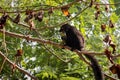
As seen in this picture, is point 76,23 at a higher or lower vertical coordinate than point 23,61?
higher

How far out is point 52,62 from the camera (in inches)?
227

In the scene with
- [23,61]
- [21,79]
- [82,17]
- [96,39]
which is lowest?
[21,79]

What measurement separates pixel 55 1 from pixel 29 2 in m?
0.46

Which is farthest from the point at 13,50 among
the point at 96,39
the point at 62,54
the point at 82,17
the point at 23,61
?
the point at 82,17

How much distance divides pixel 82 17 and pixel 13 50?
2288mm

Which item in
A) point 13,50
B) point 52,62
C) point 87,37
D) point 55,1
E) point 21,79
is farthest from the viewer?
point 21,79

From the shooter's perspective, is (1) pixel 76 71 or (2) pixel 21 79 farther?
(2) pixel 21 79

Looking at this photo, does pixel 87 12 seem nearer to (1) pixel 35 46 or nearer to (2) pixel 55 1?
(2) pixel 55 1

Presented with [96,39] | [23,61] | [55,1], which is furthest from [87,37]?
[23,61]

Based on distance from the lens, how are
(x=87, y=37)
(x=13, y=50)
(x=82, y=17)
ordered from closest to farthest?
(x=82, y=17) → (x=87, y=37) → (x=13, y=50)

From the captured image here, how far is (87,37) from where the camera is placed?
5070 millimetres

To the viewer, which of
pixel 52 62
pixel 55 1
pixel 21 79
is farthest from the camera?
pixel 21 79

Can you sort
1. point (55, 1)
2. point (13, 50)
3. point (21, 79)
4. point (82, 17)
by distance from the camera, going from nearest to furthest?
point (82, 17) < point (55, 1) < point (13, 50) < point (21, 79)

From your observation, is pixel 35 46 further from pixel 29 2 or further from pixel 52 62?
pixel 29 2
